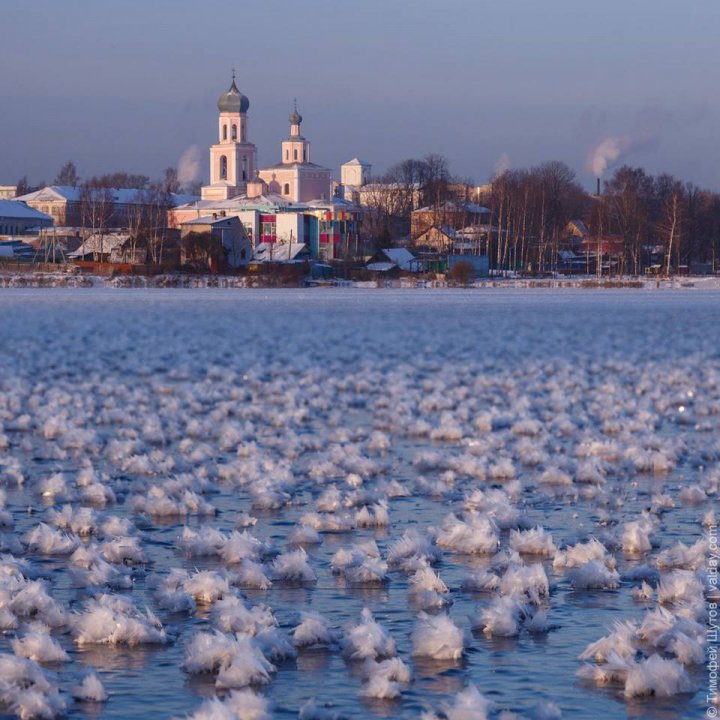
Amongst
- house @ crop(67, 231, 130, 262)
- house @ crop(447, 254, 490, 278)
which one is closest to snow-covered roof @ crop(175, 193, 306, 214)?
house @ crop(67, 231, 130, 262)

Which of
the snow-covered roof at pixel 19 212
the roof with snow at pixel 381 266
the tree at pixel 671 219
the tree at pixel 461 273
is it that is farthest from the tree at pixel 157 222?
the tree at pixel 671 219

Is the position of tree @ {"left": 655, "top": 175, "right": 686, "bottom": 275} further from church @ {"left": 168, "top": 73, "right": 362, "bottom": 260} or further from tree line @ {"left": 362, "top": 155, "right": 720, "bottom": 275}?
church @ {"left": 168, "top": 73, "right": 362, "bottom": 260}

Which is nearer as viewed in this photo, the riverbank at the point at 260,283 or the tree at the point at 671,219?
the riverbank at the point at 260,283

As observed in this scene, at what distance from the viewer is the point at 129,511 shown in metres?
10.4

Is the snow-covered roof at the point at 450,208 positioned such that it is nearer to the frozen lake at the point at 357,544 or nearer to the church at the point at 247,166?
the church at the point at 247,166

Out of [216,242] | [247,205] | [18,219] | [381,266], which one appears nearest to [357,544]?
[216,242]

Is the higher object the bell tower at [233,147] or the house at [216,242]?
the bell tower at [233,147]

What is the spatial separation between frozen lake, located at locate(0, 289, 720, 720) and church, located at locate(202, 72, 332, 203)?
14537 cm

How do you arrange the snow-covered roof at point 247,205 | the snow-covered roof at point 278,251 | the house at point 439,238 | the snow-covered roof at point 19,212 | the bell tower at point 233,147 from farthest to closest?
1. the bell tower at point 233,147
2. the snow-covered roof at point 19,212
3. the snow-covered roof at point 247,205
4. the house at point 439,238
5. the snow-covered roof at point 278,251

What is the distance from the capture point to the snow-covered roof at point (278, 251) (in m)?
107

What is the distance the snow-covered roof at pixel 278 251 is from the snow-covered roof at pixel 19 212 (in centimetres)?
5241

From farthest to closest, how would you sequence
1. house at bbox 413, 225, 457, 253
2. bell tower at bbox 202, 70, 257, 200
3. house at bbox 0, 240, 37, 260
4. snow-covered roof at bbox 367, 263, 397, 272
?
1. bell tower at bbox 202, 70, 257, 200
2. house at bbox 0, 240, 37, 260
3. house at bbox 413, 225, 457, 253
4. snow-covered roof at bbox 367, 263, 397, 272

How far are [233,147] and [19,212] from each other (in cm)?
2880

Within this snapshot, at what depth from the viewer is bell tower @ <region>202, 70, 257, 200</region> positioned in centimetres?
17250
